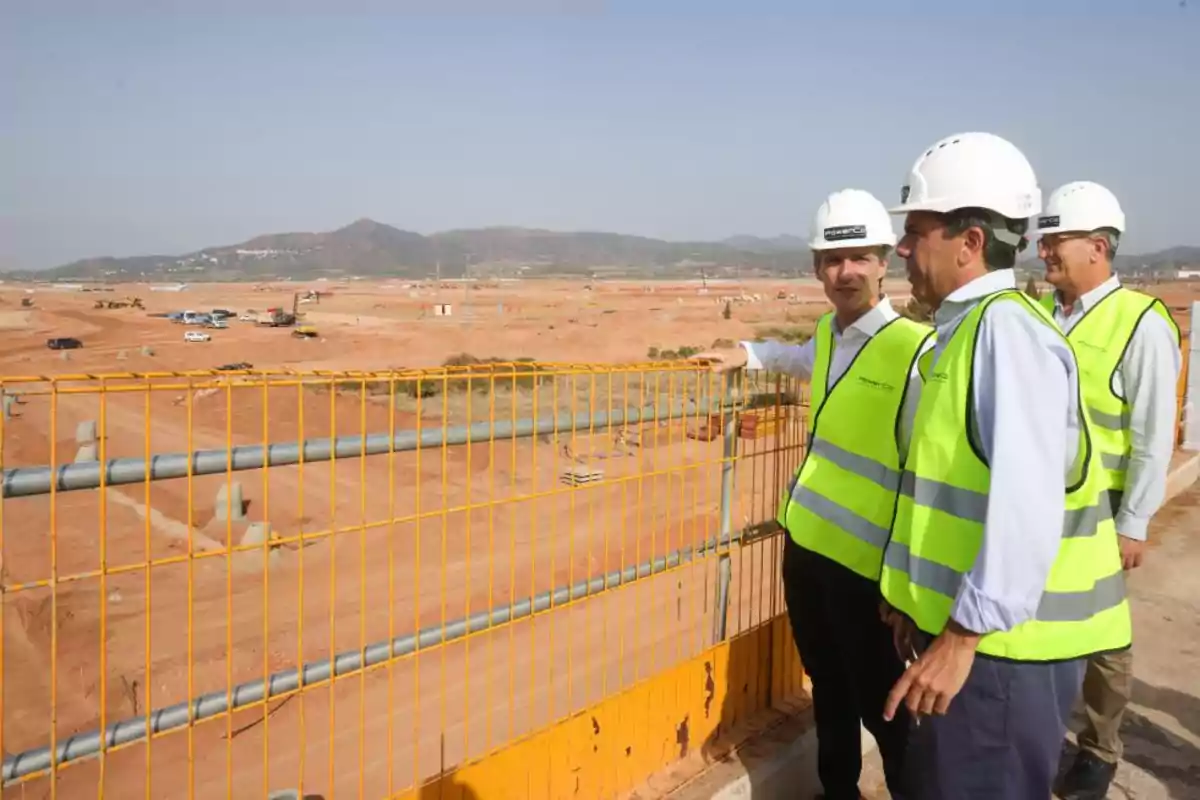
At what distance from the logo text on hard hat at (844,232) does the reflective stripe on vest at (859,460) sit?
0.40 metres

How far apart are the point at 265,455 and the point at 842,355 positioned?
212 centimetres

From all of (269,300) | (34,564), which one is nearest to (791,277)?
(269,300)

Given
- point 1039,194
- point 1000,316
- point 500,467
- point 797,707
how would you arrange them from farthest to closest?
point 500,467
point 797,707
point 1039,194
point 1000,316

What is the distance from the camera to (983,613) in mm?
2049

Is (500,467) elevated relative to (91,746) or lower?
lower

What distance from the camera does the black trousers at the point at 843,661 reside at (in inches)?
124

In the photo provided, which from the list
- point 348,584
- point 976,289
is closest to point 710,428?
point 976,289

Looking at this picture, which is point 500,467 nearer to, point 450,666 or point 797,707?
point 450,666

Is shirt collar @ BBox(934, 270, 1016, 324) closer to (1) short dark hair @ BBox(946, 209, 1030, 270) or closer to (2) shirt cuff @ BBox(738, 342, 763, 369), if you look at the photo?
(1) short dark hair @ BBox(946, 209, 1030, 270)

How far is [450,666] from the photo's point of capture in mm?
8016

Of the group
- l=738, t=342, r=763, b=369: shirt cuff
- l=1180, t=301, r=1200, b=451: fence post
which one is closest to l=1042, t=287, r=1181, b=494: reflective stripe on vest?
l=738, t=342, r=763, b=369: shirt cuff

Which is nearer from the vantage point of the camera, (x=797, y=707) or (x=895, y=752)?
(x=895, y=752)

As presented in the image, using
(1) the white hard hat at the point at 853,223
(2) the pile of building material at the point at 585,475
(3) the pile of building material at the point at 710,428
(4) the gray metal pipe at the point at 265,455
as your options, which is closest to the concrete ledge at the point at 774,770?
(2) the pile of building material at the point at 585,475

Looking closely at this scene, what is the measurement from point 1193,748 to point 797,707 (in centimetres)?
208
